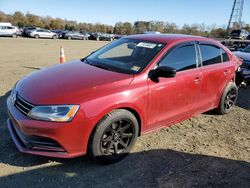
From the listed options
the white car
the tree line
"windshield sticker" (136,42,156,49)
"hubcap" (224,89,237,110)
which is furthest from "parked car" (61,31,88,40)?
"windshield sticker" (136,42,156,49)

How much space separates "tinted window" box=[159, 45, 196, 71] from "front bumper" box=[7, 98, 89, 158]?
5.61ft

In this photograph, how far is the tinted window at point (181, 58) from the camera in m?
4.41

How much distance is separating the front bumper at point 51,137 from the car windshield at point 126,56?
1.24m

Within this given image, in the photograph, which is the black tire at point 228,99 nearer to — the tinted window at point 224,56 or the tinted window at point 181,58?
the tinted window at point 224,56

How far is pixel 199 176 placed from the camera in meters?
3.70

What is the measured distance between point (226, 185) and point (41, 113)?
248cm

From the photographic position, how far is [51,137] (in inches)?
130

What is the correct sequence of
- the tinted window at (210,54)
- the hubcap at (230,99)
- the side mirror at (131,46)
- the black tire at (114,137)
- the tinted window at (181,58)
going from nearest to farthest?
1. the black tire at (114,137)
2. the tinted window at (181,58)
3. the side mirror at (131,46)
4. the tinted window at (210,54)
5. the hubcap at (230,99)

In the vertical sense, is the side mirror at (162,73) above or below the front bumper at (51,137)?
above

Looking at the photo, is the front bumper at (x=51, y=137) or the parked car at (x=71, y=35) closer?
the front bumper at (x=51, y=137)

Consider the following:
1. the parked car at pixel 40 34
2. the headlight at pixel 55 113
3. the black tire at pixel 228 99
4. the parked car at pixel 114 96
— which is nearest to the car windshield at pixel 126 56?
the parked car at pixel 114 96

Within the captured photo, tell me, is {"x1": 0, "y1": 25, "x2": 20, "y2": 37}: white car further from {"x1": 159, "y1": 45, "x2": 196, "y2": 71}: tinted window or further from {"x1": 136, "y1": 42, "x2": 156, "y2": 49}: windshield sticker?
{"x1": 159, "y1": 45, "x2": 196, "y2": 71}: tinted window

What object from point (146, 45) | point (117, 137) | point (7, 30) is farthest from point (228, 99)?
point (7, 30)

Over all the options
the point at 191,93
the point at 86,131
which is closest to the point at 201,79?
the point at 191,93
